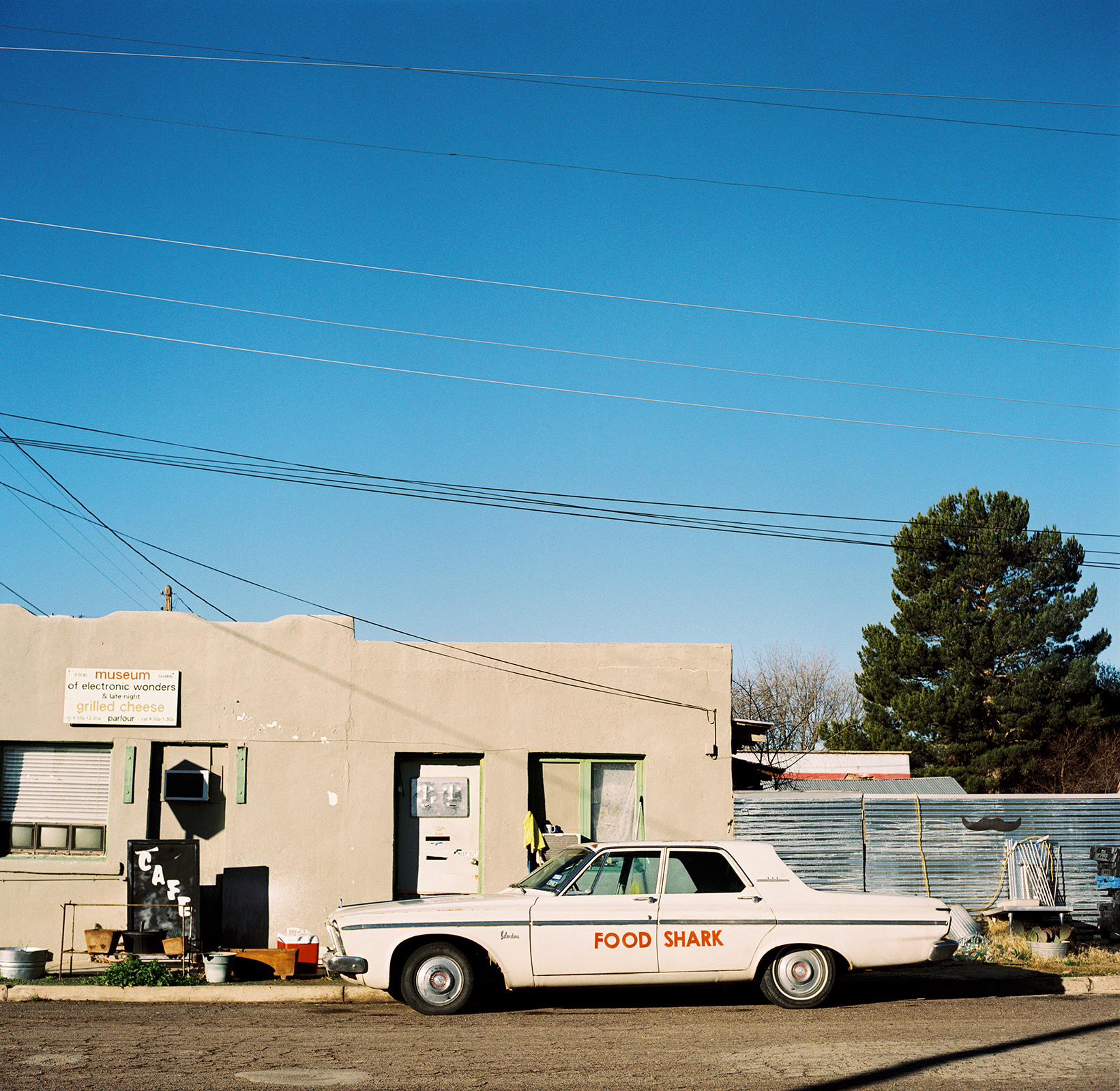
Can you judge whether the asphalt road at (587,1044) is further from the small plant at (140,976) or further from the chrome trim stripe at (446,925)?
the chrome trim stripe at (446,925)

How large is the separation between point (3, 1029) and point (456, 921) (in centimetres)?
363

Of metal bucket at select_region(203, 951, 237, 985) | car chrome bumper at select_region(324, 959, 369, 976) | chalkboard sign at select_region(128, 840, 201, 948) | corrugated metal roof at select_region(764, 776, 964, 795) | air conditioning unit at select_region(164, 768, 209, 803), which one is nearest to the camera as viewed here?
car chrome bumper at select_region(324, 959, 369, 976)

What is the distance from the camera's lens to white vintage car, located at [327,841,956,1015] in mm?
9211

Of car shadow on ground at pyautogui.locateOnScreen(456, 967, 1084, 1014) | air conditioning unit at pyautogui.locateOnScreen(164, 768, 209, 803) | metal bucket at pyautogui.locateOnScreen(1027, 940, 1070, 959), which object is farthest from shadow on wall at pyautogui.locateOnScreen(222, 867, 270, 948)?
metal bucket at pyautogui.locateOnScreen(1027, 940, 1070, 959)

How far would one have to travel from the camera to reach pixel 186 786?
43.1 feet

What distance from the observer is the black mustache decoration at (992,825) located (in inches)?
537

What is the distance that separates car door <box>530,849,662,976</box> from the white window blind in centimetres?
650

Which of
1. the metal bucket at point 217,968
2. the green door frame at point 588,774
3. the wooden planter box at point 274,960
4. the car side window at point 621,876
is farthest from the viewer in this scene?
the green door frame at point 588,774

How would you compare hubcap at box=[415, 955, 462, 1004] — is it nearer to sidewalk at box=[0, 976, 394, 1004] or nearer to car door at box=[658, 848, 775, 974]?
sidewalk at box=[0, 976, 394, 1004]

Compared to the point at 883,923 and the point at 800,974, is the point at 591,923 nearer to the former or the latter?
the point at 800,974

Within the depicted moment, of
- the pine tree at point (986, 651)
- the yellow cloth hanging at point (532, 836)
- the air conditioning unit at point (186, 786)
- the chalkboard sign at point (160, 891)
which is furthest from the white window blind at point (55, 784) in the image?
the pine tree at point (986, 651)

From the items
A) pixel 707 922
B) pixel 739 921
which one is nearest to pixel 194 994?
pixel 707 922

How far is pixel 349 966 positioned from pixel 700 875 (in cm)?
309

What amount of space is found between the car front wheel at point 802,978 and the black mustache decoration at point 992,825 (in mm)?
4993
